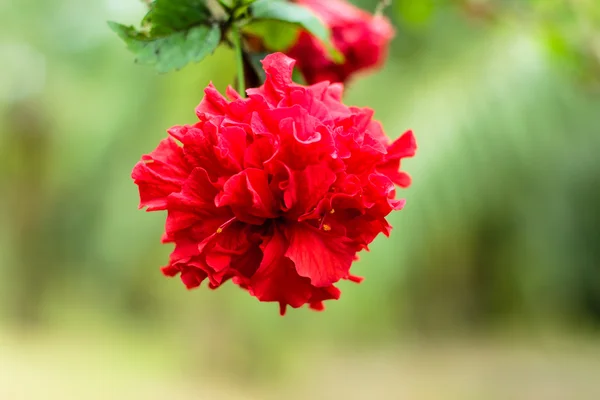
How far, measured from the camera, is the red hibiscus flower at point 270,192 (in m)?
0.41

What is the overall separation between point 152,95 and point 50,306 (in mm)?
1545

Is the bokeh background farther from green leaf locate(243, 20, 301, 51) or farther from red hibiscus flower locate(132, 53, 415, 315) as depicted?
red hibiscus flower locate(132, 53, 415, 315)

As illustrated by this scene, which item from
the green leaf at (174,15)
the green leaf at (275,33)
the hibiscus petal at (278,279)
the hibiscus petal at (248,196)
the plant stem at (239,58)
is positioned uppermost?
the green leaf at (275,33)

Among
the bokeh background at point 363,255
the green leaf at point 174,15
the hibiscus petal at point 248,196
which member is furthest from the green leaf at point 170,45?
the bokeh background at point 363,255

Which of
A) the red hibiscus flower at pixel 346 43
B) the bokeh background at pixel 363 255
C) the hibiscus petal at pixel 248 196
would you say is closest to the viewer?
the hibiscus petal at pixel 248 196

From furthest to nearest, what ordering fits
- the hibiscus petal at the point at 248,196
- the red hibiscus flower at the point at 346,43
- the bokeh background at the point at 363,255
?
the bokeh background at the point at 363,255 < the red hibiscus flower at the point at 346,43 < the hibiscus petal at the point at 248,196

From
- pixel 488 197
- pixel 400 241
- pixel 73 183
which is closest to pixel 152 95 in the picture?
pixel 73 183

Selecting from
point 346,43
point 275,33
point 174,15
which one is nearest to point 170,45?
point 174,15

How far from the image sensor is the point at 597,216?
3.61m

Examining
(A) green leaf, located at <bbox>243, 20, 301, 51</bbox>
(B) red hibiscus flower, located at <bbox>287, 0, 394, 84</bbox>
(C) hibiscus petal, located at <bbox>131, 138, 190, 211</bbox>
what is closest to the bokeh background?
(B) red hibiscus flower, located at <bbox>287, 0, 394, 84</bbox>

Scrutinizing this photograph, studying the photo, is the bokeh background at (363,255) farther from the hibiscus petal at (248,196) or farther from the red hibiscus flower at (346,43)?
the hibiscus petal at (248,196)

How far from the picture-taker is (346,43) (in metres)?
0.81

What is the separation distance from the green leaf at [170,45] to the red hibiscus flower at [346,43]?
9.6 inches

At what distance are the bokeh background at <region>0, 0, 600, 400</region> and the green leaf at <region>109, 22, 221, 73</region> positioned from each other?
2.08m
